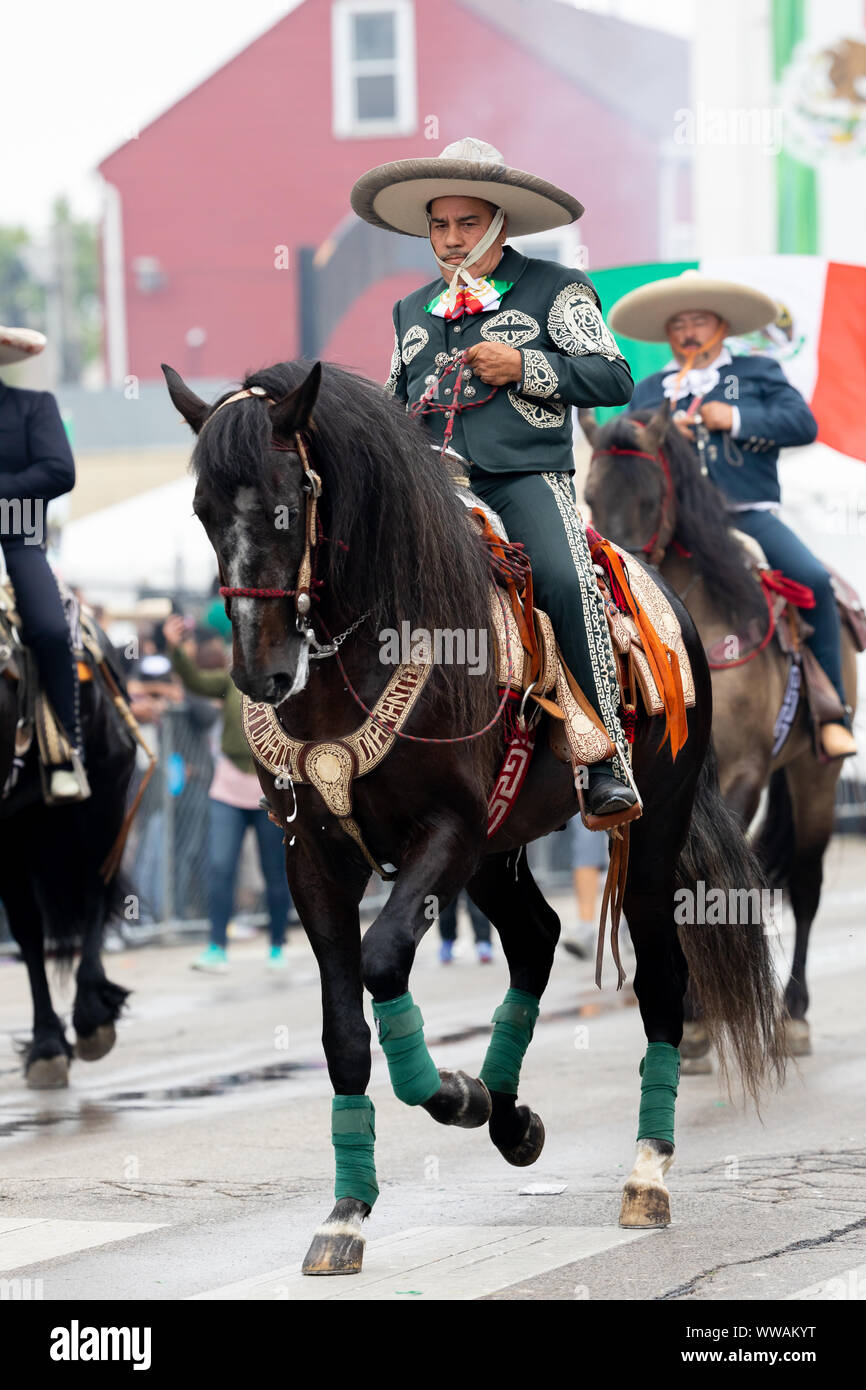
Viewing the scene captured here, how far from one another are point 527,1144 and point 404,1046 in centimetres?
125

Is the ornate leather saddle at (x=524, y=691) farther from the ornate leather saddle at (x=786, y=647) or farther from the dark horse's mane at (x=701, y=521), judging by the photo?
the ornate leather saddle at (x=786, y=647)

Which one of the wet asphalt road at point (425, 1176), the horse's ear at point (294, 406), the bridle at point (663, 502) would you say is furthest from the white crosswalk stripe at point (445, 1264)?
the bridle at point (663, 502)

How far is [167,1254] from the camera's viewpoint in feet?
17.7

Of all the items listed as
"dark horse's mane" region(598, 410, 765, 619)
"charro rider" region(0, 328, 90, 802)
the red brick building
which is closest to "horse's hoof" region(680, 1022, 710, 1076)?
"dark horse's mane" region(598, 410, 765, 619)

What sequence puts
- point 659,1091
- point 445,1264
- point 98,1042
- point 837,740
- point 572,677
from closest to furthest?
point 445,1264, point 572,677, point 659,1091, point 98,1042, point 837,740

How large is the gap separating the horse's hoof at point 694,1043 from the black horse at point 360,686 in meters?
2.67

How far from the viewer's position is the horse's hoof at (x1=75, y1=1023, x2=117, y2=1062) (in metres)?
8.80

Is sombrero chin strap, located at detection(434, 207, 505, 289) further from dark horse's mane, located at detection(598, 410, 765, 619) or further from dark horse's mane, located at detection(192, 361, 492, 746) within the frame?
dark horse's mane, located at detection(598, 410, 765, 619)

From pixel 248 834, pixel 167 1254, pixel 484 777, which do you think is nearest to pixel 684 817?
pixel 484 777

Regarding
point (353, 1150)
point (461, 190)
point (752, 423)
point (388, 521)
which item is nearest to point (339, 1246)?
point (353, 1150)

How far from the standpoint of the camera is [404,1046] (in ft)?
16.6

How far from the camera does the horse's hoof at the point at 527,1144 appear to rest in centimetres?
613

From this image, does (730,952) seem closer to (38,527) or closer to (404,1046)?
(404,1046)
